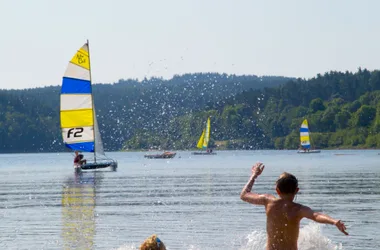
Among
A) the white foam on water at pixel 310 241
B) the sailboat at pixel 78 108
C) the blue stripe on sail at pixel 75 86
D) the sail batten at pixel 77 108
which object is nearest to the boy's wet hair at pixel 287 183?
the white foam on water at pixel 310 241

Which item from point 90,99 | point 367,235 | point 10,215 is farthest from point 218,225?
point 90,99

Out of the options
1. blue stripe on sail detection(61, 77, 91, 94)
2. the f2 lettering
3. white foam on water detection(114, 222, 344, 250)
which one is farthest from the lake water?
blue stripe on sail detection(61, 77, 91, 94)

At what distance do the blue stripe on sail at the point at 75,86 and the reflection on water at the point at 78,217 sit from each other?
29.6 m

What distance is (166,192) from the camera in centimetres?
5088

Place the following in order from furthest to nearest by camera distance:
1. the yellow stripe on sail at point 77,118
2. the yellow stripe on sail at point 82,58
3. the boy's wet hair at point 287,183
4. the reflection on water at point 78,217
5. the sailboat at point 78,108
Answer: the yellow stripe on sail at point 82,58
the sailboat at point 78,108
the yellow stripe on sail at point 77,118
the reflection on water at point 78,217
the boy's wet hair at point 287,183

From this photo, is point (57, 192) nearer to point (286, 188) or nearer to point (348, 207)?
point (348, 207)

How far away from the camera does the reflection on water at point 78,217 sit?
2603 centimetres

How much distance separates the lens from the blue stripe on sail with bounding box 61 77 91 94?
277 feet

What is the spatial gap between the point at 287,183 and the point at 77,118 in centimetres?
7192

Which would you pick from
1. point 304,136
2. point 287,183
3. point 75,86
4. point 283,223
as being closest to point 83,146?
point 75,86

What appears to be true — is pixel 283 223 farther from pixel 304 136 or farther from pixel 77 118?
pixel 304 136

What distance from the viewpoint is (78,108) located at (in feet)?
278

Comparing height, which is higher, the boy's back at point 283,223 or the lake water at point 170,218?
the boy's back at point 283,223

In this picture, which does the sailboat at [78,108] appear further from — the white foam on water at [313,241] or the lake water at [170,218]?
the white foam on water at [313,241]
